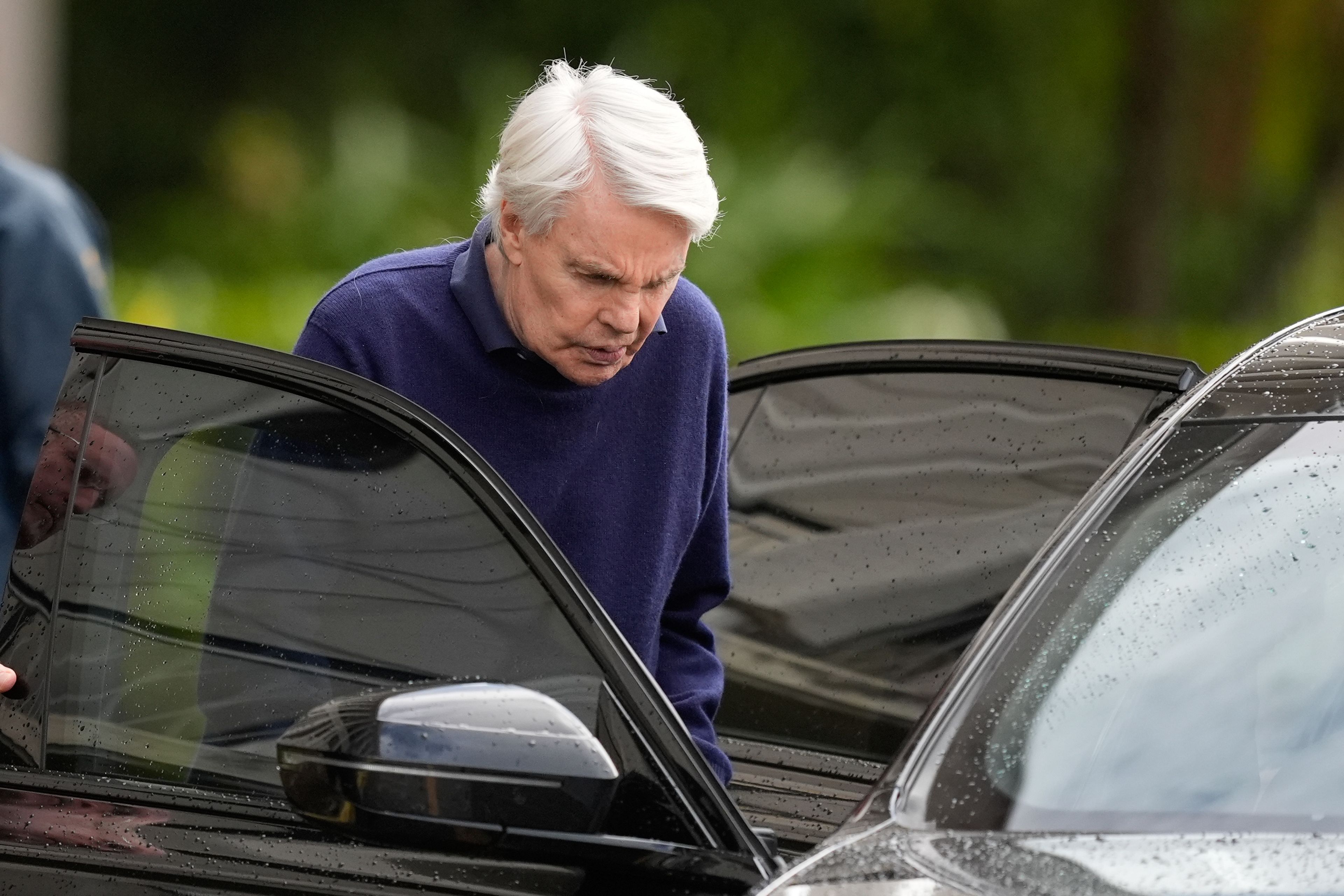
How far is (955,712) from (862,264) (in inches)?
362

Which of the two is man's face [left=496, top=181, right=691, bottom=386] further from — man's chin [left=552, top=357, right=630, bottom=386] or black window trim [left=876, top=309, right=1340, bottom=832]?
black window trim [left=876, top=309, right=1340, bottom=832]

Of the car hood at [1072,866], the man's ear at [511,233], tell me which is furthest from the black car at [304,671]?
the man's ear at [511,233]

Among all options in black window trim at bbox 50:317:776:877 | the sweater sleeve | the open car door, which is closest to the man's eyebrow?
the sweater sleeve

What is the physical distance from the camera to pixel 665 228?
7.18 ft

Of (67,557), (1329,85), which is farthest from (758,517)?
(1329,85)

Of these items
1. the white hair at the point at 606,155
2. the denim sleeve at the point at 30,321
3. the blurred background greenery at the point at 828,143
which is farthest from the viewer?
the blurred background greenery at the point at 828,143

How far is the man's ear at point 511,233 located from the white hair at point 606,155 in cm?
2

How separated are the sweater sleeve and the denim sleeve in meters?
1.30

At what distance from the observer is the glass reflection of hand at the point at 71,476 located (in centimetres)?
184

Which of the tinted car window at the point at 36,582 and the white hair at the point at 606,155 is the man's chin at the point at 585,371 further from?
the tinted car window at the point at 36,582

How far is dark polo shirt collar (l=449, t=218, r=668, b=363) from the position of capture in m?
2.28

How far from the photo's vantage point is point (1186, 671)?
5.80ft

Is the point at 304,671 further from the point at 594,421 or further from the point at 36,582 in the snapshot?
the point at 594,421

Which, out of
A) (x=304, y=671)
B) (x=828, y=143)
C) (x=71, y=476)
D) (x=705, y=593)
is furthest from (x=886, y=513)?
(x=828, y=143)
